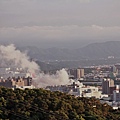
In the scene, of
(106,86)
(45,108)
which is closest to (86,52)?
(106,86)

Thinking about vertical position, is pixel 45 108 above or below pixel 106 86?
below

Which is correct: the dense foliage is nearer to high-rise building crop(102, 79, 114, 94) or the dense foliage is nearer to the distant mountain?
high-rise building crop(102, 79, 114, 94)

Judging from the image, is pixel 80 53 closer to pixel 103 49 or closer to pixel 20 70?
pixel 103 49

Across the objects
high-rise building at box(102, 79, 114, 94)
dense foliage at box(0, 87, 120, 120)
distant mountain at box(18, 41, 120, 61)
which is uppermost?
distant mountain at box(18, 41, 120, 61)

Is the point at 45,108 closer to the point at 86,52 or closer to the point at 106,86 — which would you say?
the point at 106,86

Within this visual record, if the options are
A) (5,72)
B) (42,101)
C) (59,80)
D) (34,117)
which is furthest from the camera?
(5,72)

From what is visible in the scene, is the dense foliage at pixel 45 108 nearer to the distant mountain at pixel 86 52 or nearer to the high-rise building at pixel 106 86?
the high-rise building at pixel 106 86

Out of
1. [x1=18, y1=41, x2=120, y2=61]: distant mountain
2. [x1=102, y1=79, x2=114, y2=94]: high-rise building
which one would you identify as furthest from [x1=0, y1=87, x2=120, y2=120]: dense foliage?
[x1=18, y1=41, x2=120, y2=61]: distant mountain

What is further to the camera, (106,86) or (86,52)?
(86,52)

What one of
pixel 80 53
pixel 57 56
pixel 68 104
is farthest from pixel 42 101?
pixel 80 53
